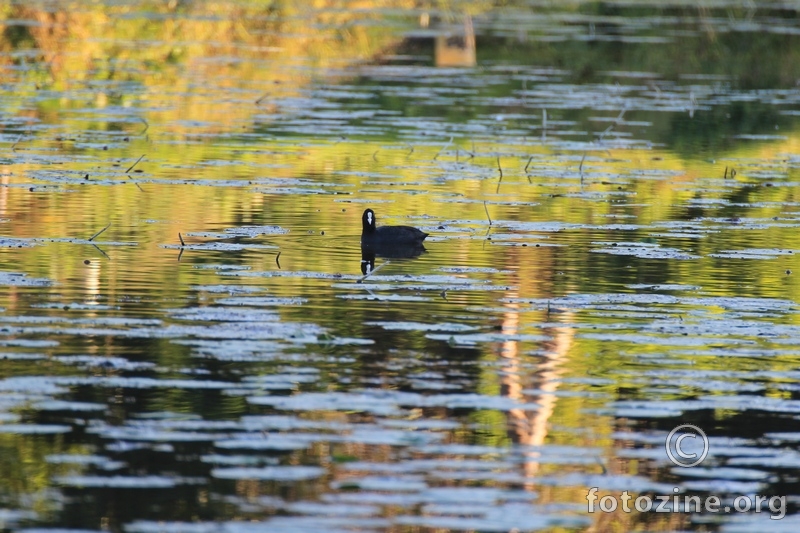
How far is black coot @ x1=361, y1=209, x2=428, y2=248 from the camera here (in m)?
14.4

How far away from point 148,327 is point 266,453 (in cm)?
279

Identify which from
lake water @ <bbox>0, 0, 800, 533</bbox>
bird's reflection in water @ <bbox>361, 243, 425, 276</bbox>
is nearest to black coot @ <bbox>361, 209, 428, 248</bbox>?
bird's reflection in water @ <bbox>361, 243, 425, 276</bbox>

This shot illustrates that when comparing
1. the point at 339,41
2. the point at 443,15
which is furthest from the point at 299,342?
the point at 443,15

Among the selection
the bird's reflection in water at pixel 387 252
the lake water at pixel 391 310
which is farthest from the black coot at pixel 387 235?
the lake water at pixel 391 310

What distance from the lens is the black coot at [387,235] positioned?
47.2 ft

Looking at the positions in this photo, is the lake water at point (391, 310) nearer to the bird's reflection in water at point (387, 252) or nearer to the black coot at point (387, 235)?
the bird's reflection in water at point (387, 252)

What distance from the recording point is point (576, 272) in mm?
13602

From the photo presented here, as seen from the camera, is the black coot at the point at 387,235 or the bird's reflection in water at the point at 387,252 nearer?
the bird's reflection in water at the point at 387,252

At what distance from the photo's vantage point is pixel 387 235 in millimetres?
14383

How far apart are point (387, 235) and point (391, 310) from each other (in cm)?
275

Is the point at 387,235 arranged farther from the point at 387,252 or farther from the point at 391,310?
the point at 391,310

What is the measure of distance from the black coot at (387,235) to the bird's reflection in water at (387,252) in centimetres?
3

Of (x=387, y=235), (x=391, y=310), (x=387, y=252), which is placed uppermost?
(x=387, y=235)

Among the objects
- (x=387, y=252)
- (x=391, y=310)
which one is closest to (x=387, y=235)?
(x=387, y=252)
